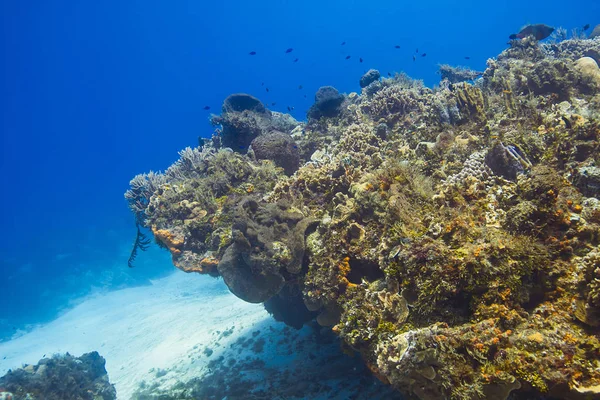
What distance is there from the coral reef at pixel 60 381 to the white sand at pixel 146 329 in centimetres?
108

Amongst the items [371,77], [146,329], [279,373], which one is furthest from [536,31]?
[146,329]

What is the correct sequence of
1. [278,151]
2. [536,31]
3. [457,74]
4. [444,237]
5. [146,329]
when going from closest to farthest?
[444,237]
[278,151]
[536,31]
[457,74]
[146,329]

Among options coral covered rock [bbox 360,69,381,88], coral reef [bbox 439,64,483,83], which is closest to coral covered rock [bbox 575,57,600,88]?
coral reef [bbox 439,64,483,83]

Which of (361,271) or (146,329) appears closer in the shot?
(361,271)

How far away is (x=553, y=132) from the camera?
17.6 feet

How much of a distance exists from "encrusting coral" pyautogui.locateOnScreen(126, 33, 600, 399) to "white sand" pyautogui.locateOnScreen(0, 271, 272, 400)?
20.8ft

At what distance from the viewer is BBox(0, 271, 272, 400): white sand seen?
44.8 ft

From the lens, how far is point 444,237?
3.96 m

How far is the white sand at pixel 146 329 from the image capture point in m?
13.6

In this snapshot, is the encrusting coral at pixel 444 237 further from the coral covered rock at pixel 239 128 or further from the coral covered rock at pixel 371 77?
the coral covered rock at pixel 371 77

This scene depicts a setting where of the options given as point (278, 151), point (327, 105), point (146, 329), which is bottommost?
point (146, 329)

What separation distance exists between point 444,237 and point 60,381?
14787 mm

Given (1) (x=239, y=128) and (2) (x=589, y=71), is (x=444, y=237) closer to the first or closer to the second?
(2) (x=589, y=71)

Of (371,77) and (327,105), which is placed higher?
(371,77)
